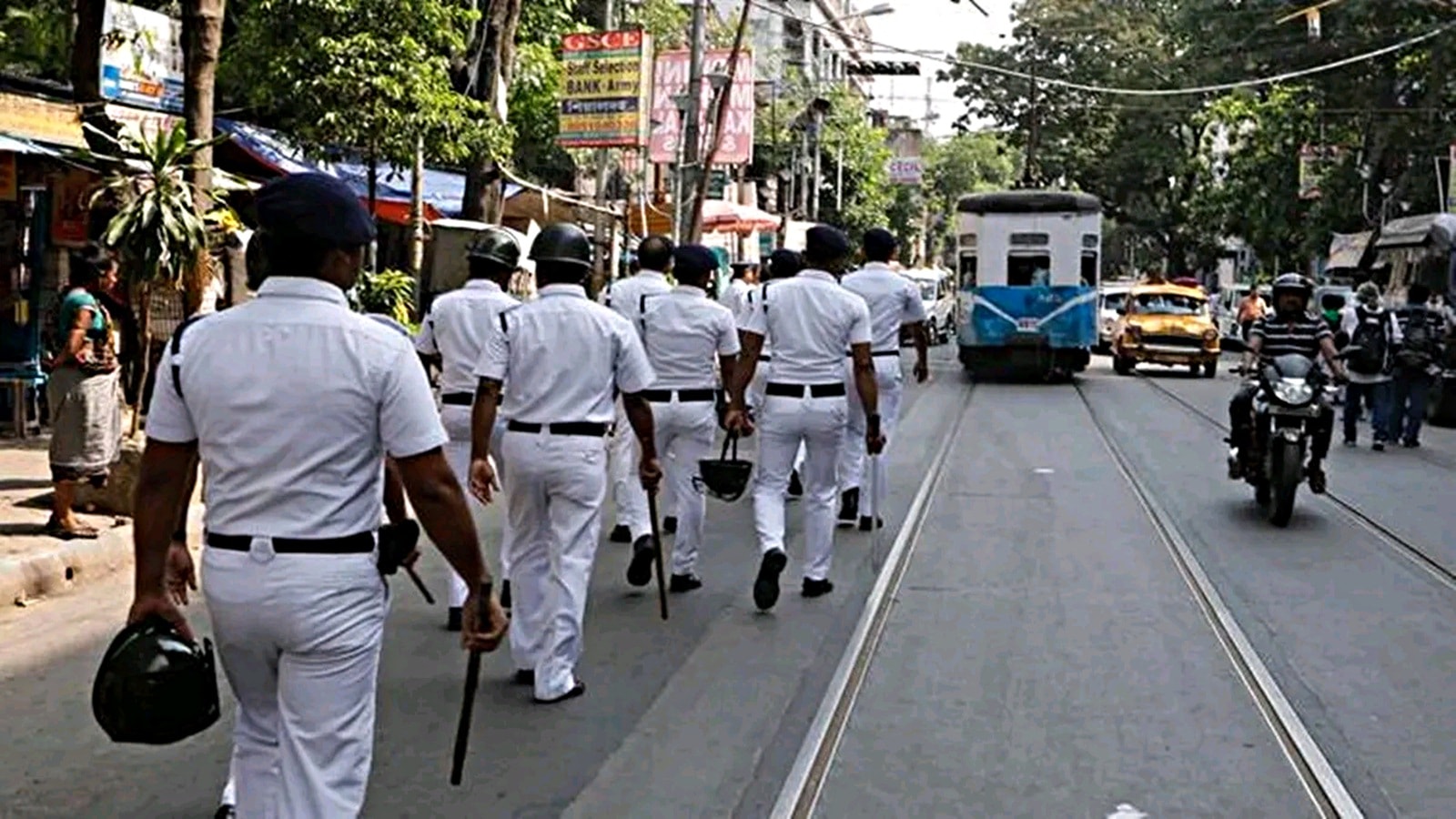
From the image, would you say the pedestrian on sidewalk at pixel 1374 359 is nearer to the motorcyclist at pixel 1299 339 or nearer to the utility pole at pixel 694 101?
the motorcyclist at pixel 1299 339

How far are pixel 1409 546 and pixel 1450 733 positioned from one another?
5114 mm

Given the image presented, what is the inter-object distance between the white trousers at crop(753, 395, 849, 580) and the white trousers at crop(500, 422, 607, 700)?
194cm

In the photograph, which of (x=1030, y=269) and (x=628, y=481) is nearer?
(x=628, y=481)

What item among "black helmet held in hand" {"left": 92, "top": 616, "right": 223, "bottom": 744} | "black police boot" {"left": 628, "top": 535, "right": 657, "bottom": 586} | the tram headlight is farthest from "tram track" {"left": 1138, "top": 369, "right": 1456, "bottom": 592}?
"black helmet held in hand" {"left": 92, "top": 616, "right": 223, "bottom": 744}

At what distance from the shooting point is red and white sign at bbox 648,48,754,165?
29.2m

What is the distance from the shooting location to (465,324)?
27.9 feet

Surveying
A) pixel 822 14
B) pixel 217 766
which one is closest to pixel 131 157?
pixel 217 766

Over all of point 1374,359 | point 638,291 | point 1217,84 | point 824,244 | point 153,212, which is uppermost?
point 1217,84

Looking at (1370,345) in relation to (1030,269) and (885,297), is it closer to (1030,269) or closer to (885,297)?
(885,297)

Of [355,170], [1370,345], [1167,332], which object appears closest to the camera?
[1370,345]

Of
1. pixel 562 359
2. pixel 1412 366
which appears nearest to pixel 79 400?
pixel 562 359

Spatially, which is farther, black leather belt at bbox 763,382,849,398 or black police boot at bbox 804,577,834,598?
black police boot at bbox 804,577,834,598

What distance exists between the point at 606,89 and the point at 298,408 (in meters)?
18.5

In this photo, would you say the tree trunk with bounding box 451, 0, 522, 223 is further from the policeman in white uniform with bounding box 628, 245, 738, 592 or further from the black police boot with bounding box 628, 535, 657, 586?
the black police boot with bounding box 628, 535, 657, 586
